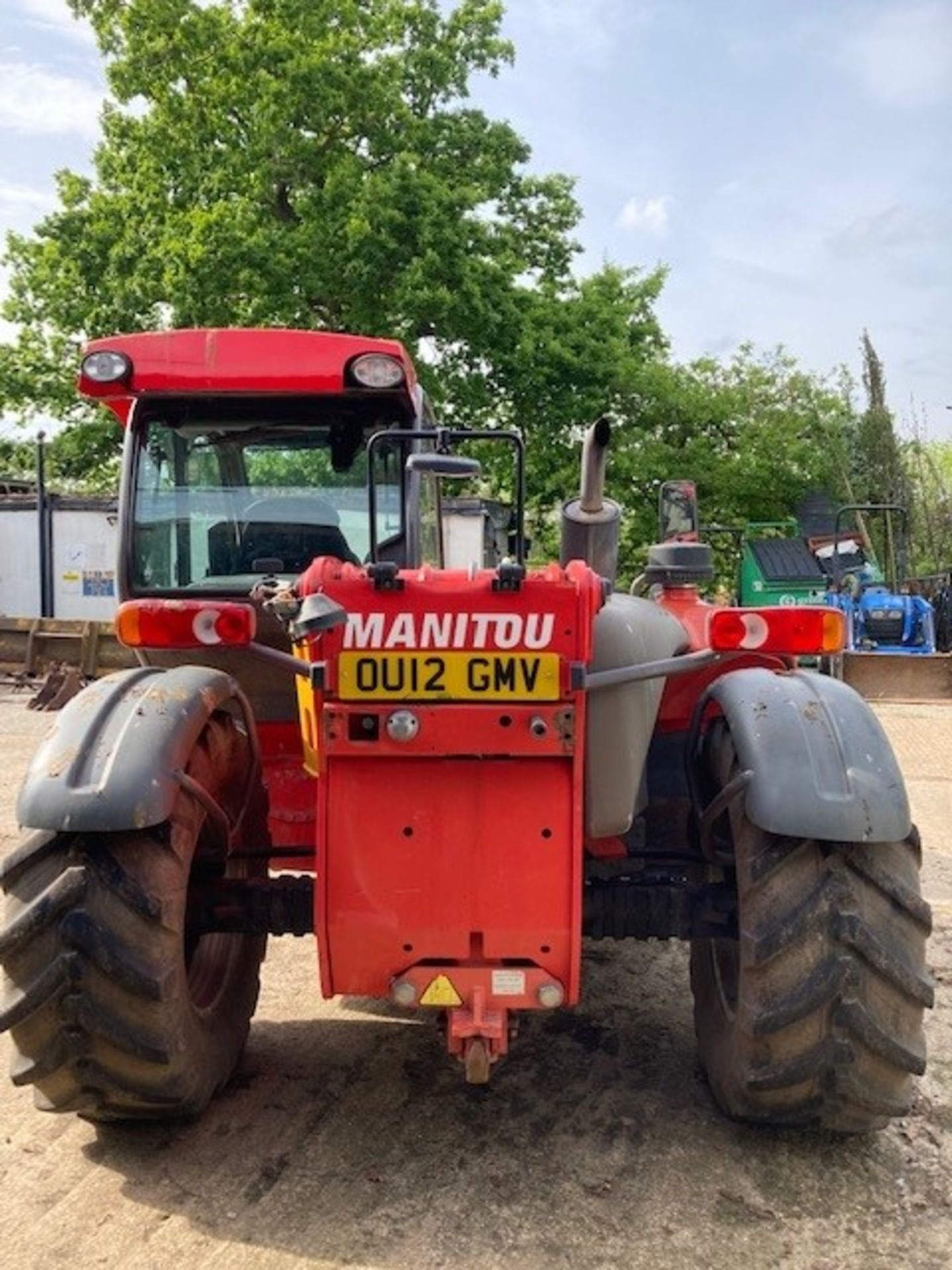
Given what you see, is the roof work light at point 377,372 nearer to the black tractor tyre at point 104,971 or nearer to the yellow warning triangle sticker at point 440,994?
the black tractor tyre at point 104,971

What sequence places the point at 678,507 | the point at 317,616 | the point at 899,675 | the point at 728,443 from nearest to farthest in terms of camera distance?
the point at 317,616 → the point at 678,507 → the point at 899,675 → the point at 728,443

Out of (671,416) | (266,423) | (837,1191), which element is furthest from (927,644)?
(837,1191)

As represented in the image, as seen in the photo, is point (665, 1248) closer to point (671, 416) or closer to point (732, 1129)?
point (732, 1129)

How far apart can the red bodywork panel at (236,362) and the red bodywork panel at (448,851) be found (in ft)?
5.85

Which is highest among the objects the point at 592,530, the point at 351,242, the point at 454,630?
the point at 351,242

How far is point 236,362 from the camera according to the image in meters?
4.49

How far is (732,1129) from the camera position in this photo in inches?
124

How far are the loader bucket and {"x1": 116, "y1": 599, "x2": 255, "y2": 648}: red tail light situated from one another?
9.71 m

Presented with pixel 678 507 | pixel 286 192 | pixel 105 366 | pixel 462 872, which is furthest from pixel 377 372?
pixel 286 192

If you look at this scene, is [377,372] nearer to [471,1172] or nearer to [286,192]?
[471,1172]

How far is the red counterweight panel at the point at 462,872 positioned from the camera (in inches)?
114

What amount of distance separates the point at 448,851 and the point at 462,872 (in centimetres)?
6

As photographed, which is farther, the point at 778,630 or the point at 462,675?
the point at 778,630

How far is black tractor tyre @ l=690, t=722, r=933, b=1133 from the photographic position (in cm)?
283
